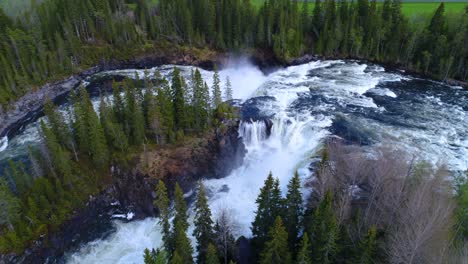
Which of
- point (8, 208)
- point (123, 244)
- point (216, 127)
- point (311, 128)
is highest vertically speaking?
point (216, 127)

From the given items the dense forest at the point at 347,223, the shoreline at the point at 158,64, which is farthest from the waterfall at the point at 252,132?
the shoreline at the point at 158,64

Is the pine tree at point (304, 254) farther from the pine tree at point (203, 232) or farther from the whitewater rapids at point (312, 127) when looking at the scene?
the whitewater rapids at point (312, 127)

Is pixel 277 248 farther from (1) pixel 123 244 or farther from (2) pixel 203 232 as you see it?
(1) pixel 123 244

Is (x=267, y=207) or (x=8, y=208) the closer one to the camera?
(x=267, y=207)

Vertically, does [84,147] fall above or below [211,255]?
above

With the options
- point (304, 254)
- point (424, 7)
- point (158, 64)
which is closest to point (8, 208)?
point (304, 254)

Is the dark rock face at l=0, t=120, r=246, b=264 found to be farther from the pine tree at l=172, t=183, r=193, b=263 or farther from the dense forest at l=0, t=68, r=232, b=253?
the pine tree at l=172, t=183, r=193, b=263

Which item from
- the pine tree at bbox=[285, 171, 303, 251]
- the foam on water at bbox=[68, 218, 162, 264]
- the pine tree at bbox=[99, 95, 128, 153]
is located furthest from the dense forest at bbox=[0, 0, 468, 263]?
the foam on water at bbox=[68, 218, 162, 264]
